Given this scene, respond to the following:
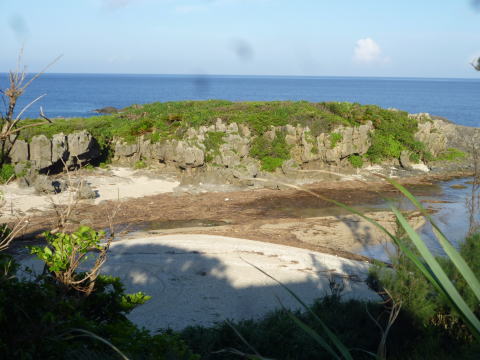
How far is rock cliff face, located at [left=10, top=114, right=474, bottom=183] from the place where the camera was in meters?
25.2

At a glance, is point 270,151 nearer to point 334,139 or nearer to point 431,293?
point 334,139

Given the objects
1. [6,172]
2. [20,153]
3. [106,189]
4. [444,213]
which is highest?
[20,153]

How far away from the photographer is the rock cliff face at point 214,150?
994 inches

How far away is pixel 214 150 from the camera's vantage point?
2891 centimetres

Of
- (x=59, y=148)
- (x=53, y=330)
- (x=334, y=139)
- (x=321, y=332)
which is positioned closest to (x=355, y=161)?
(x=334, y=139)

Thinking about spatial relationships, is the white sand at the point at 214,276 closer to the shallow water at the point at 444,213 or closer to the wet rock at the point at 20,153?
the shallow water at the point at 444,213

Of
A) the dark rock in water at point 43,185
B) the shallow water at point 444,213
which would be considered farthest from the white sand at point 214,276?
the dark rock in water at point 43,185

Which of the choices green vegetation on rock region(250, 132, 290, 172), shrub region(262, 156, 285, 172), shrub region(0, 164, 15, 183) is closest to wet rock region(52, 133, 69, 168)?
shrub region(0, 164, 15, 183)

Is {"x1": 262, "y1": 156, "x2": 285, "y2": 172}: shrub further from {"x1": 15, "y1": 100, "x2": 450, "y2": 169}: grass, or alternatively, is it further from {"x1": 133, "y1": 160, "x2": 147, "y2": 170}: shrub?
{"x1": 133, "y1": 160, "x2": 147, "y2": 170}: shrub

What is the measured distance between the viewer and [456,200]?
82.5 feet

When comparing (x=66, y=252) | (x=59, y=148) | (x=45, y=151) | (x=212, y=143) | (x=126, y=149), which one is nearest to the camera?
(x=66, y=252)

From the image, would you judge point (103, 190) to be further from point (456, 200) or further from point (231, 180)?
point (456, 200)

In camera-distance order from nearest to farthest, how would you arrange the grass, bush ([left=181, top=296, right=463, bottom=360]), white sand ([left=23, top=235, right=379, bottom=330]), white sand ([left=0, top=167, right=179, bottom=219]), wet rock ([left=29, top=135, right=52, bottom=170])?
bush ([left=181, top=296, right=463, bottom=360]), white sand ([left=23, top=235, right=379, bottom=330]), white sand ([left=0, top=167, right=179, bottom=219]), wet rock ([left=29, top=135, right=52, bottom=170]), the grass

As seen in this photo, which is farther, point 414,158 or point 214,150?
point 414,158
